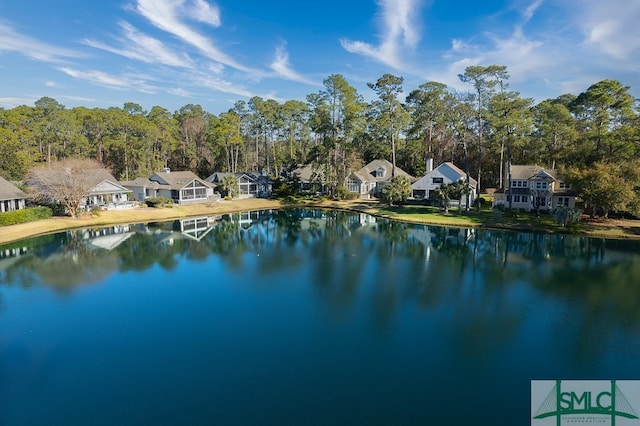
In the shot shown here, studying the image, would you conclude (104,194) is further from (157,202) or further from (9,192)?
(9,192)

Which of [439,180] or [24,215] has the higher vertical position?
[439,180]

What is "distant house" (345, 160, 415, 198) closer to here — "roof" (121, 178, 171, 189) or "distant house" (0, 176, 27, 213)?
"roof" (121, 178, 171, 189)

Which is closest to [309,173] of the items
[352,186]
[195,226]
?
[352,186]

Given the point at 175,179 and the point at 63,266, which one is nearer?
the point at 63,266

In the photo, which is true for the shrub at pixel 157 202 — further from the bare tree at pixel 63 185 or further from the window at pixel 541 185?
the window at pixel 541 185

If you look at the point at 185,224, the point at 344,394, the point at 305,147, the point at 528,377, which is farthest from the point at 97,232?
the point at 305,147

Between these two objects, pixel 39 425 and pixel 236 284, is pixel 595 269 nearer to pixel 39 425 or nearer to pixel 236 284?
pixel 236 284

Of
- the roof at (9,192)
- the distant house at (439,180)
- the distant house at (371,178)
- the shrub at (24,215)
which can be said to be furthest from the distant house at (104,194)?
the distant house at (439,180)
